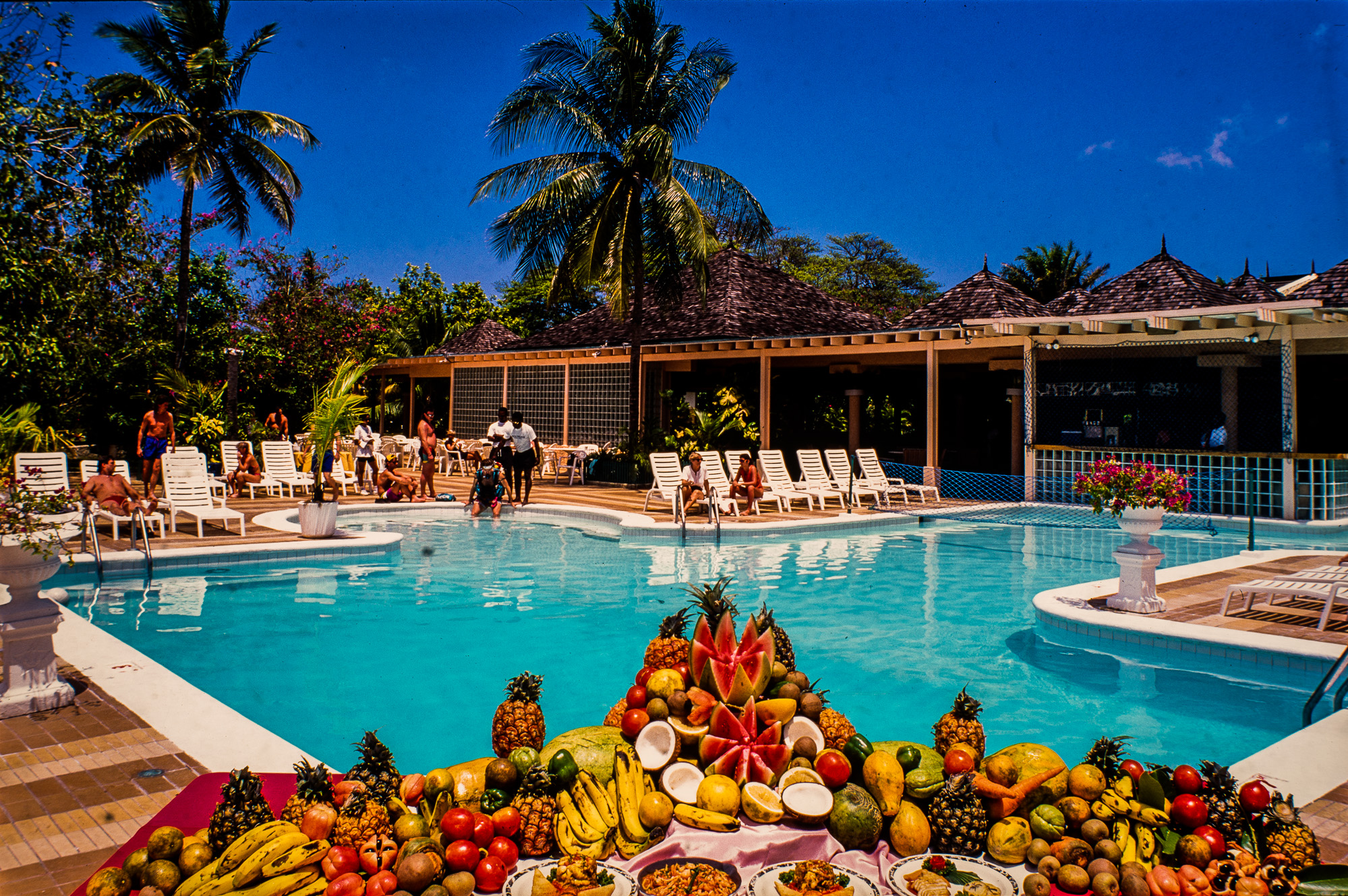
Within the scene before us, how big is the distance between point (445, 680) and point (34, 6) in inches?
186

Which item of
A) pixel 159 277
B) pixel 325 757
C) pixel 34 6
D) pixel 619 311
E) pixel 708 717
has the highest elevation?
pixel 159 277

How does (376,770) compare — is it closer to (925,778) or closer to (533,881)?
(533,881)

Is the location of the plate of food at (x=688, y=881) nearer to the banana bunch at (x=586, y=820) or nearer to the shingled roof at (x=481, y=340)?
the banana bunch at (x=586, y=820)

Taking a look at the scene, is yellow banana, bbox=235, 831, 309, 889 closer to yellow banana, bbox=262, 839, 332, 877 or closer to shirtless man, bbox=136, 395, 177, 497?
yellow banana, bbox=262, 839, 332, 877

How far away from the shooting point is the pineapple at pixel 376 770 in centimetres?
244

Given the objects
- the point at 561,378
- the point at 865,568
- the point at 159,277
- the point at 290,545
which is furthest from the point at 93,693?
the point at 159,277

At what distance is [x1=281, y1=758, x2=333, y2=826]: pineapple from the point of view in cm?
232

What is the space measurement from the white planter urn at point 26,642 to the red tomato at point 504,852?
3167mm

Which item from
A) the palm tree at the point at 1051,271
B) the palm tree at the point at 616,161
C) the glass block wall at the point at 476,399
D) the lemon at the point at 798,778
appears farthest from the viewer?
the palm tree at the point at 1051,271

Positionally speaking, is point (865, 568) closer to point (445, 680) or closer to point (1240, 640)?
point (1240, 640)

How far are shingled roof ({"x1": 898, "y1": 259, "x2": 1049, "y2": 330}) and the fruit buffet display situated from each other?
17.7 metres

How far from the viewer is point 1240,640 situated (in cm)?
591

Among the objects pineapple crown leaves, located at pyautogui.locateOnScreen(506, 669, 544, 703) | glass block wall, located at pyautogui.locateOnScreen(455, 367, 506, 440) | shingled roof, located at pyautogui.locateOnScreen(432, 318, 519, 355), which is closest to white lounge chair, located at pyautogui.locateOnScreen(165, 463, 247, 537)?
pineapple crown leaves, located at pyautogui.locateOnScreen(506, 669, 544, 703)

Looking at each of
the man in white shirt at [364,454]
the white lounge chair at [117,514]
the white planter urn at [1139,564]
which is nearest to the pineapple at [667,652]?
the white planter urn at [1139,564]
